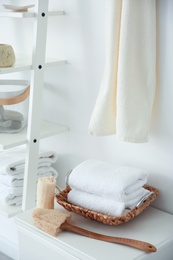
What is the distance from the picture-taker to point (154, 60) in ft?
5.92

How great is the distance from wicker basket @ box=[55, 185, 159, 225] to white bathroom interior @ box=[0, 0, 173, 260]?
135mm

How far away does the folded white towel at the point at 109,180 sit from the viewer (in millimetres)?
1777

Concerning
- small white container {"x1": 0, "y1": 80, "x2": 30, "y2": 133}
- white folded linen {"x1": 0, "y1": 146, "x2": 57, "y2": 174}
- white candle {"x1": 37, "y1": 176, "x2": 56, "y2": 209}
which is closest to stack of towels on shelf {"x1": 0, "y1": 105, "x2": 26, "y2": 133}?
small white container {"x1": 0, "y1": 80, "x2": 30, "y2": 133}

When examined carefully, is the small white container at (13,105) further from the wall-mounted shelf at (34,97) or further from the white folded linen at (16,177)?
the white folded linen at (16,177)

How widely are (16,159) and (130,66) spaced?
742mm

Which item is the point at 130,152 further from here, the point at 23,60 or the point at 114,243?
the point at 23,60

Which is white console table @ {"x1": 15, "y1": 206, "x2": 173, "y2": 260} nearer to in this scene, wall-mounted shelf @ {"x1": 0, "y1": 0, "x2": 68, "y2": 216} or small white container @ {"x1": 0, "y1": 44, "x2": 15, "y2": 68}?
wall-mounted shelf @ {"x1": 0, "y1": 0, "x2": 68, "y2": 216}

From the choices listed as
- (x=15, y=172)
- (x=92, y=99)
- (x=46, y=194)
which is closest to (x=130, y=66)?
(x=92, y=99)

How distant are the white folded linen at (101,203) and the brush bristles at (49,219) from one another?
8 centimetres

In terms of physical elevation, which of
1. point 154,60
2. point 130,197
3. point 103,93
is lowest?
point 130,197

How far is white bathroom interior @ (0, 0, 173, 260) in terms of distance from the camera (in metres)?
1.86

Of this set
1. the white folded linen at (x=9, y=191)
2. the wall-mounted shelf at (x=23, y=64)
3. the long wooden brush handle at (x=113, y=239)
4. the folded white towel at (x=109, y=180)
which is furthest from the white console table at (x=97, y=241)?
the wall-mounted shelf at (x=23, y=64)

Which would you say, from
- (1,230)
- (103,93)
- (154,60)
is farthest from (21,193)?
(154,60)

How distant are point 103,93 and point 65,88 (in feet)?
1.16
